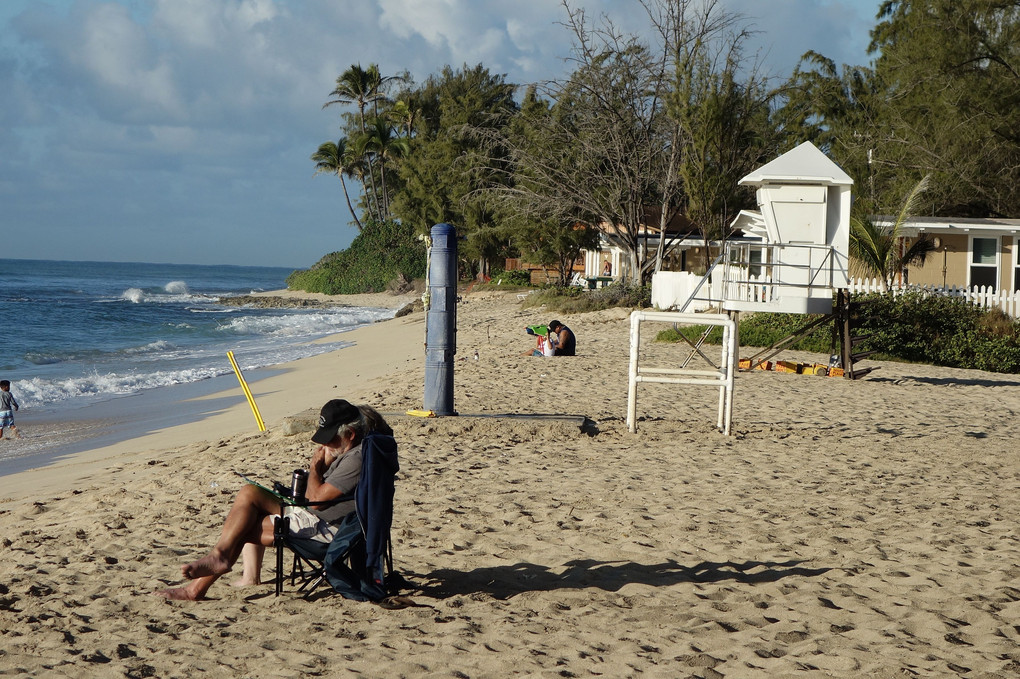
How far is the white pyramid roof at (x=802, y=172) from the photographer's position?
48.3 ft

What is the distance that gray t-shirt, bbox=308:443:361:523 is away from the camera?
4.83 m

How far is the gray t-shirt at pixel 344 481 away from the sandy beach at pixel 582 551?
17.8 inches

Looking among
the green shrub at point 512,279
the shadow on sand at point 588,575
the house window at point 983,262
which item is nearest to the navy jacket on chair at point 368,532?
the shadow on sand at point 588,575

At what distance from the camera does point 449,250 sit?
8.86m

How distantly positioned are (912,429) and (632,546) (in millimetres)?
5871

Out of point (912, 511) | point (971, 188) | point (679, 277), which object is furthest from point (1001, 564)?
point (971, 188)

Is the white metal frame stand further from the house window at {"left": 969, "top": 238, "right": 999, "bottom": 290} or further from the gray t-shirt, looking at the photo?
the house window at {"left": 969, "top": 238, "right": 999, "bottom": 290}

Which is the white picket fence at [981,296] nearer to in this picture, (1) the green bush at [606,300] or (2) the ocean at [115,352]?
(1) the green bush at [606,300]

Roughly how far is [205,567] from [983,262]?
2417 centimetres

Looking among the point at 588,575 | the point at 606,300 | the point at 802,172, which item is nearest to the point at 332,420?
the point at 588,575

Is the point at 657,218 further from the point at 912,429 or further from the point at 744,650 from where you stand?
the point at 744,650

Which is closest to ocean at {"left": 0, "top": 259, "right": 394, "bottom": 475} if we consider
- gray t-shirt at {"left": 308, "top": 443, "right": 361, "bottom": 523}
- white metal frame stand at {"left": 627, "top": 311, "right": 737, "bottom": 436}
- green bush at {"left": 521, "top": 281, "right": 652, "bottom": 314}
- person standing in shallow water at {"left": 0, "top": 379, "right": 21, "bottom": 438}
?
person standing in shallow water at {"left": 0, "top": 379, "right": 21, "bottom": 438}

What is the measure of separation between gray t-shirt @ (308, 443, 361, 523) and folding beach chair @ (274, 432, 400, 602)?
0.06m

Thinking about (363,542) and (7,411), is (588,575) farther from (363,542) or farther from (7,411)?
(7,411)
